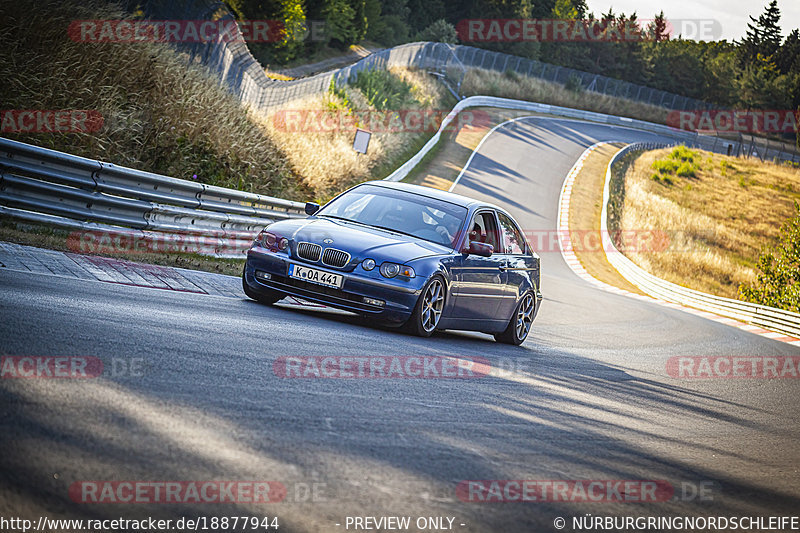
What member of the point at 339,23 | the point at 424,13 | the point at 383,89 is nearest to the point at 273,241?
the point at 383,89

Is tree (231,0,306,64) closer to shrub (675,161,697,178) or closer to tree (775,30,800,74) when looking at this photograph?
shrub (675,161,697,178)

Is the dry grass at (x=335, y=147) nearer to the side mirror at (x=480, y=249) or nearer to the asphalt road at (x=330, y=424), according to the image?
the side mirror at (x=480, y=249)

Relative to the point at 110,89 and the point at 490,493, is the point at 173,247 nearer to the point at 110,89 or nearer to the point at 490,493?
the point at 110,89

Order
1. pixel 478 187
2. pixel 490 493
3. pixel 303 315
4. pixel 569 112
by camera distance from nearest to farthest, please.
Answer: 1. pixel 490 493
2. pixel 303 315
3. pixel 478 187
4. pixel 569 112

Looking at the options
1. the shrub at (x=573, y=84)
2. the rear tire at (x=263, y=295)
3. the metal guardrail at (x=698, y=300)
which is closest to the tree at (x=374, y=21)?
the shrub at (x=573, y=84)

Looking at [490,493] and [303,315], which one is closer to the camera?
[490,493]

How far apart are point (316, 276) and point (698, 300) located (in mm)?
21702

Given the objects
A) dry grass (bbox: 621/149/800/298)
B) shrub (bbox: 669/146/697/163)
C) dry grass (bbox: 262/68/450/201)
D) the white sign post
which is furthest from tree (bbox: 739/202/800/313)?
shrub (bbox: 669/146/697/163)

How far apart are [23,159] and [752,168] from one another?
2512 inches

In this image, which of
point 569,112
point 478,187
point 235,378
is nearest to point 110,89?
point 235,378

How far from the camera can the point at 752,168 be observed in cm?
6531

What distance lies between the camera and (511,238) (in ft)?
37.2

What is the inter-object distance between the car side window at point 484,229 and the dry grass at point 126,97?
21.2ft

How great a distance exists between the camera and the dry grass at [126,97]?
13.0 metres
